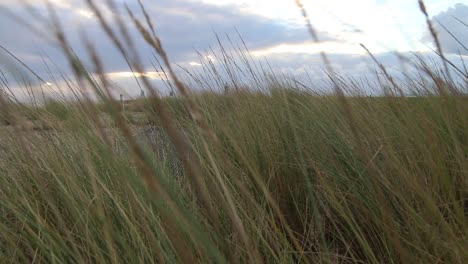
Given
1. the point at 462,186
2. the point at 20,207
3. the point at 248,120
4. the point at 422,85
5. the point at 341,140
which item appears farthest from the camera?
the point at 422,85

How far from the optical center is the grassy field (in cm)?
102

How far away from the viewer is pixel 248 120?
222cm

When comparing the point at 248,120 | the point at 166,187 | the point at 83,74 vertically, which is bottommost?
the point at 248,120

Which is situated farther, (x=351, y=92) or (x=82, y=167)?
(x=351, y=92)

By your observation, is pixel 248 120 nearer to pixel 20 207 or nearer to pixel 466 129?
pixel 466 129

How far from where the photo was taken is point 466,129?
1782 millimetres

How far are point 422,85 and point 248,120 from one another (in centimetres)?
112

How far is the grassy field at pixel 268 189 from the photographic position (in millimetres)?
1022

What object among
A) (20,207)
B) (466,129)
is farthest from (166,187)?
(466,129)

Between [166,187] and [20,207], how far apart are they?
1.09 meters

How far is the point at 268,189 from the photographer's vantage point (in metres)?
1.64

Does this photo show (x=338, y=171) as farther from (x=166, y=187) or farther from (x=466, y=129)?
(x=166, y=187)

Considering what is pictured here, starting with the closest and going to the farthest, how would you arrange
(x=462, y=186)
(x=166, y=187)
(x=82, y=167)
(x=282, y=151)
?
(x=166, y=187) → (x=462, y=186) → (x=82, y=167) → (x=282, y=151)

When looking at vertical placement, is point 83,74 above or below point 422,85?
above
